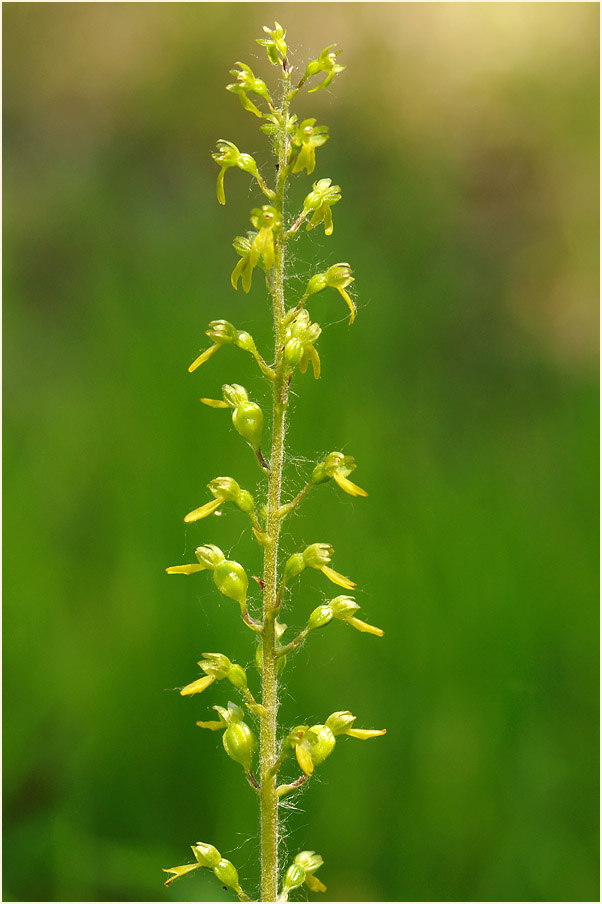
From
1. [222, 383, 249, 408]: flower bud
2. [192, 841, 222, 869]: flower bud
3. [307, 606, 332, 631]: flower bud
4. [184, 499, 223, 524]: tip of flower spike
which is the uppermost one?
[222, 383, 249, 408]: flower bud

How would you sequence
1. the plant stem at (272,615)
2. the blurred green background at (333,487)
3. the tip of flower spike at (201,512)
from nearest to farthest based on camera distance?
the plant stem at (272,615)
the tip of flower spike at (201,512)
the blurred green background at (333,487)

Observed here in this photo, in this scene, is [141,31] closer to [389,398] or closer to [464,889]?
[389,398]

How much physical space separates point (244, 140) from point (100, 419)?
3.94m

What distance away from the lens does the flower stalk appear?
1366 millimetres

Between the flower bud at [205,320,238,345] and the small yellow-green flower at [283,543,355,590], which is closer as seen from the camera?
the small yellow-green flower at [283,543,355,590]

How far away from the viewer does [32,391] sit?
480 cm

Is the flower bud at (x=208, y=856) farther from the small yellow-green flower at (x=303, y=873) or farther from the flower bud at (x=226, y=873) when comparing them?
the small yellow-green flower at (x=303, y=873)

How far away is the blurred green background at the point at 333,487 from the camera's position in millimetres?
3021

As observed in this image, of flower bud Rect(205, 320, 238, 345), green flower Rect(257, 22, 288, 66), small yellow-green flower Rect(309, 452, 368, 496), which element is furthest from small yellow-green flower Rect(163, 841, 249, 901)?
green flower Rect(257, 22, 288, 66)

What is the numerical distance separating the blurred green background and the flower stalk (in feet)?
2.81

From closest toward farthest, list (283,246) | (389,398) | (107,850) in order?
(283,246)
(107,850)
(389,398)

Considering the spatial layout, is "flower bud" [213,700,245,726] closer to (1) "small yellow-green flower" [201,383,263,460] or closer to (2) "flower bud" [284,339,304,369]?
(1) "small yellow-green flower" [201,383,263,460]

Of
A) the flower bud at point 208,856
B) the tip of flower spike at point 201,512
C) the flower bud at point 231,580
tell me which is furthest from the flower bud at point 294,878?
the tip of flower spike at point 201,512

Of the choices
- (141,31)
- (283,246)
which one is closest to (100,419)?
(283,246)
